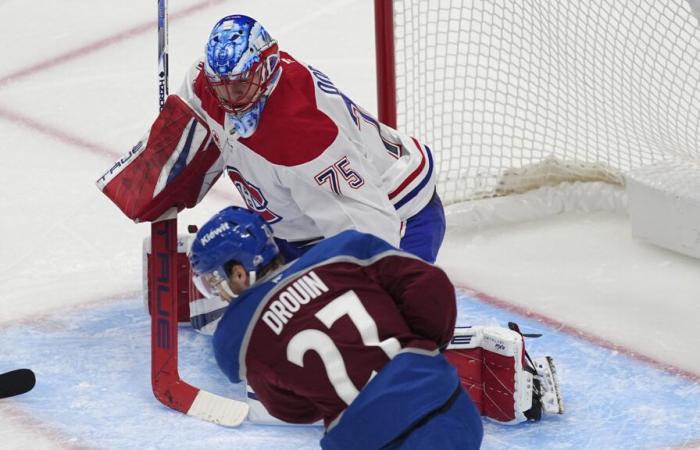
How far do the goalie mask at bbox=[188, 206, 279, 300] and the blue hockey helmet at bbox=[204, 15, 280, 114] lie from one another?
566 mm

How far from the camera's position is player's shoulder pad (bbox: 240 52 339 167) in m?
3.47

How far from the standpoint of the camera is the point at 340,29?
6.07 m

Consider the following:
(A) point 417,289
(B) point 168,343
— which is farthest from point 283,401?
(B) point 168,343

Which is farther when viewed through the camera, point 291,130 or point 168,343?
point 168,343

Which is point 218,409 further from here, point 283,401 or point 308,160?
point 283,401

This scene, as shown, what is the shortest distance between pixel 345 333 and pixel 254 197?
0.91m

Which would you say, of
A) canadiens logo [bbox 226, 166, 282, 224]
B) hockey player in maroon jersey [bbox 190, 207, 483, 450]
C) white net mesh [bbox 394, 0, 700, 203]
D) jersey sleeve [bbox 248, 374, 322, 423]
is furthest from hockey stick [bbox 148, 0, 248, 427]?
white net mesh [bbox 394, 0, 700, 203]

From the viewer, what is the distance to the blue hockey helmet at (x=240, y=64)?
3418 millimetres

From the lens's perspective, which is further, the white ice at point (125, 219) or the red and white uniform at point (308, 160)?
the white ice at point (125, 219)

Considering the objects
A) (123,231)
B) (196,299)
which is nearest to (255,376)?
(196,299)

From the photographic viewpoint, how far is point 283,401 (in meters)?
2.93

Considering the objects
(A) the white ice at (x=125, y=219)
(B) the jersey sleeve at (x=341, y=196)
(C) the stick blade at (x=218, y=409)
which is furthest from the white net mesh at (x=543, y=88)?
(C) the stick blade at (x=218, y=409)

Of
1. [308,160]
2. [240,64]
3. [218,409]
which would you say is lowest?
[218,409]

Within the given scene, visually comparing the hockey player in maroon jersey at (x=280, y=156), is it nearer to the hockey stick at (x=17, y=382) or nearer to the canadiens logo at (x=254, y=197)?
the canadiens logo at (x=254, y=197)
